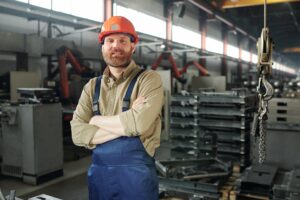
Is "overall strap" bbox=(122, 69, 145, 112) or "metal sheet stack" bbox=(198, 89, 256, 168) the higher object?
"overall strap" bbox=(122, 69, 145, 112)

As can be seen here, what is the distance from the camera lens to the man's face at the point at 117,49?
1578mm

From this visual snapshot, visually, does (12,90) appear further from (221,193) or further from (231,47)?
(231,47)

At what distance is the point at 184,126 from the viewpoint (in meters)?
4.11

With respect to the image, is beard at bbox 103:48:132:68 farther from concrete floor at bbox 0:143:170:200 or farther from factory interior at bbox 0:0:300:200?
concrete floor at bbox 0:143:170:200

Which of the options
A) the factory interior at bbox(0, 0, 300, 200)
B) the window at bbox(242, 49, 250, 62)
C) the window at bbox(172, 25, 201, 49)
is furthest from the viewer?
the window at bbox(242, 49, 250, 62)

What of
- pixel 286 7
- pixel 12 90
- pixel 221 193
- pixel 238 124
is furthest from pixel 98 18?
pixel 286 7

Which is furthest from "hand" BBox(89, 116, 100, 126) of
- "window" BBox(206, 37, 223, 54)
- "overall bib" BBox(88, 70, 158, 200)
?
"window" BBox(206, 37, 223, 54)

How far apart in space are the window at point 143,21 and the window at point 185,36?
69cm

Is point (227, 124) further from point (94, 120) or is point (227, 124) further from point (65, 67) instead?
point (65, 67)

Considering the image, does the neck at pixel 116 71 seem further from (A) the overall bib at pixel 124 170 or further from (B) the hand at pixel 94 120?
(B) the hand at pixel 94 120

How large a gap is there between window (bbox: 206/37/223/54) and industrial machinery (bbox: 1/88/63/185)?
307 inches

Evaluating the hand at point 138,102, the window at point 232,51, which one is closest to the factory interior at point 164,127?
the hand at point 138,102

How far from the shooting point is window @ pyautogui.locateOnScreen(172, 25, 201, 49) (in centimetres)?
821

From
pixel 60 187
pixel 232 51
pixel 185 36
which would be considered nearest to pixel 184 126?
pixel 60 187
